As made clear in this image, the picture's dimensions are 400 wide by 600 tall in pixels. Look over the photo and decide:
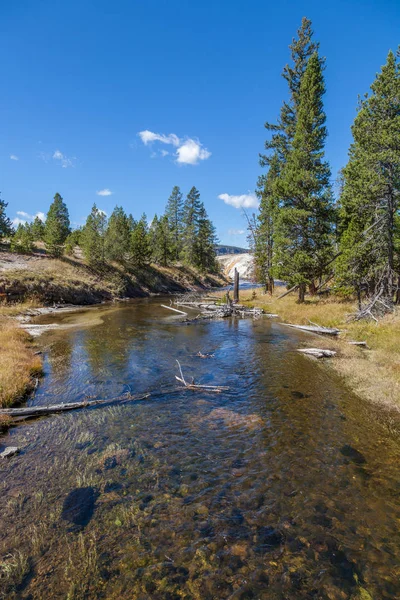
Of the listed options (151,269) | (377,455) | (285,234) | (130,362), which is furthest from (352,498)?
(151,269)

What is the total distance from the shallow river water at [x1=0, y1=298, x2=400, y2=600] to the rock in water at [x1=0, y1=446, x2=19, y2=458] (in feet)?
0.58

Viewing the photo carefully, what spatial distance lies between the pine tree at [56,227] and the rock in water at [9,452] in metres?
43.1

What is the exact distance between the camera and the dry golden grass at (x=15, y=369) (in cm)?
939

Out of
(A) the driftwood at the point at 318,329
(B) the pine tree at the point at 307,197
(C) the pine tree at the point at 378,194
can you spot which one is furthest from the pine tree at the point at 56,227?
(C) the pine tree at the point at 378,194

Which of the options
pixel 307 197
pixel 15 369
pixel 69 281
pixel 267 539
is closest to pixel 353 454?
pixel 267 539

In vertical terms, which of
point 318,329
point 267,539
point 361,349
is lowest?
point 267,539

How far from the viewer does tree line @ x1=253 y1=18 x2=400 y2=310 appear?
61.3 feet

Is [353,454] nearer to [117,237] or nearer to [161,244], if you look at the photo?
[117,237]

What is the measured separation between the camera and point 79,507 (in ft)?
17.5

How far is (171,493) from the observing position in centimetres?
578

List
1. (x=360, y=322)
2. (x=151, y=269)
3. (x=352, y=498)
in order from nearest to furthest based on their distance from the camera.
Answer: (x=352, y=498) < (x=360, y=322) < (x=151, y=269)

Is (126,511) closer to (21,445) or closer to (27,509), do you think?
(27,509)

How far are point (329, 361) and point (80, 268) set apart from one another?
141 ft

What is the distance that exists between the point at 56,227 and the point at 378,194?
142ft
